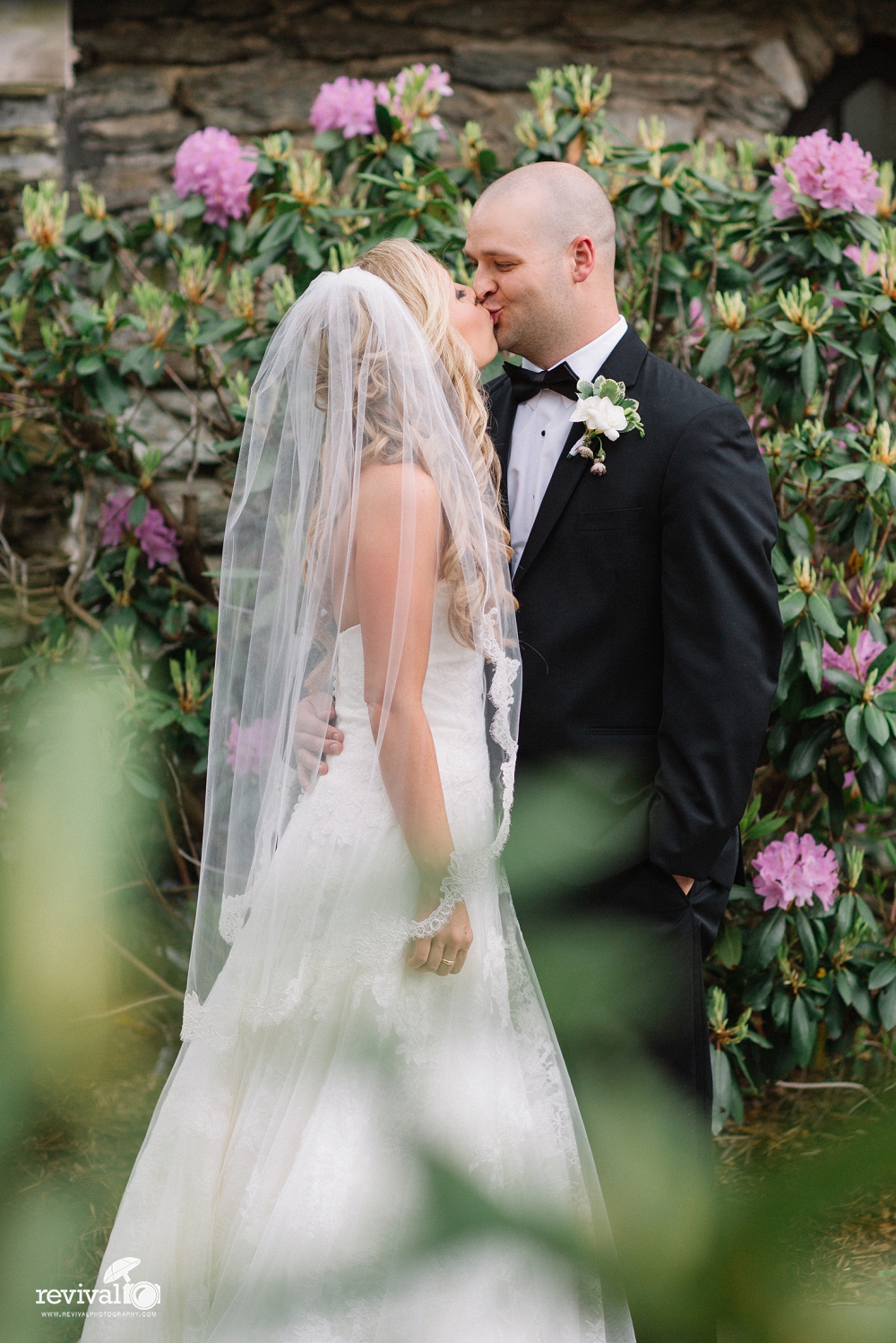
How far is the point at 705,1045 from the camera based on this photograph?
1.81 metres

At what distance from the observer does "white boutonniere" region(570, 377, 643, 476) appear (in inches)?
67.1

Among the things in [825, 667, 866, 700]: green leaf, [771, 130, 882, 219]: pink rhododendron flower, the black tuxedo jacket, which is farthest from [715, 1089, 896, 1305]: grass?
[771, 130, 882, 219]: pink rhododendron flower

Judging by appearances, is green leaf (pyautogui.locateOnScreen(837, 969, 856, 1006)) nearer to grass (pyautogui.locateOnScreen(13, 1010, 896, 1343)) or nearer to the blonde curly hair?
the blonde curly hair

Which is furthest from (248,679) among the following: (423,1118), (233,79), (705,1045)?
(233,79)

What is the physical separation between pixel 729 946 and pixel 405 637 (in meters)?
1.30

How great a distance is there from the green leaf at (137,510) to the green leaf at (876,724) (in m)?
1.85

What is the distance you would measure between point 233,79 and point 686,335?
176cm

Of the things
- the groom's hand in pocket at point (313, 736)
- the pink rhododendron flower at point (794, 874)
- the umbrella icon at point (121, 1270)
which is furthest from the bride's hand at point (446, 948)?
the pink rhododendron flower at point (794, 874)

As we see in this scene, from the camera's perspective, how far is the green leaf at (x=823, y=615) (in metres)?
2.14

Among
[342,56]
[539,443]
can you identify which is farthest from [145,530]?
[342,56]

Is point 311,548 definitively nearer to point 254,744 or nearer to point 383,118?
point 254,744

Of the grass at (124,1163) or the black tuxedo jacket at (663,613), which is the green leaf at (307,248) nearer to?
the black tuxedo jacket at (663,613)

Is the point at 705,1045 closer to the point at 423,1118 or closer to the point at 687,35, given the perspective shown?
the point at 423,1118

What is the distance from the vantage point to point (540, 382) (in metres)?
1.91
